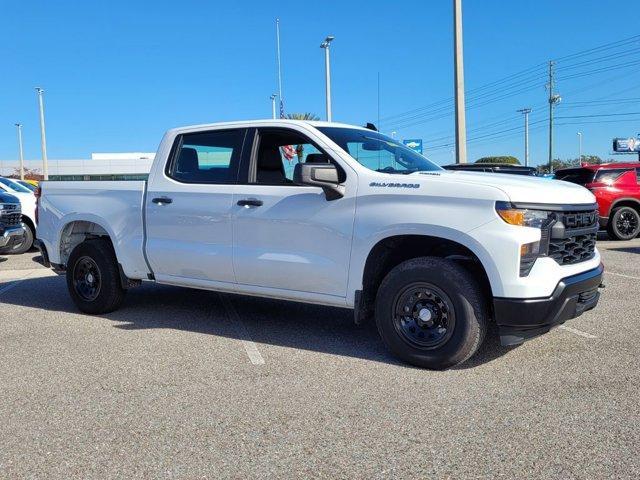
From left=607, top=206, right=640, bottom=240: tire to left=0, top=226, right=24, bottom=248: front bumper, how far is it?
12353 mm

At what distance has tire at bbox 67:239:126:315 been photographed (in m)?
6.45

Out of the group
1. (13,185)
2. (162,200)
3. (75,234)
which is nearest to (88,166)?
(13,185)

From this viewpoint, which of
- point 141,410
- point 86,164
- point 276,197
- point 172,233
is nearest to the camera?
point 141,410

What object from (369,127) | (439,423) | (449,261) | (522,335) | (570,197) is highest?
(369,127)

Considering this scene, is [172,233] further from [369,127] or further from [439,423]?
[439,423]

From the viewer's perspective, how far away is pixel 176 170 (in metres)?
6.02

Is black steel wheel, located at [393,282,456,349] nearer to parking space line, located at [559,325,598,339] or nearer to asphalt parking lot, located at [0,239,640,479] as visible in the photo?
asphalt parking lot, located at [0,239,640,479]

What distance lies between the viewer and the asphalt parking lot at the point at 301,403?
312 centimetres

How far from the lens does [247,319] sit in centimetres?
633

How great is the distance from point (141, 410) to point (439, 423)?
1856 mm

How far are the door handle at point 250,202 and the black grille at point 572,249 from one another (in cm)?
Result: 241

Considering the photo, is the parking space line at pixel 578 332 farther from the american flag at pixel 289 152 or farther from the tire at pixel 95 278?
the tire at pixel 95 278

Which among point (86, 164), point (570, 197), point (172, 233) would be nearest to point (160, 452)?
point (172, 233)

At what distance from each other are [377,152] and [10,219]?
27.5 feet
